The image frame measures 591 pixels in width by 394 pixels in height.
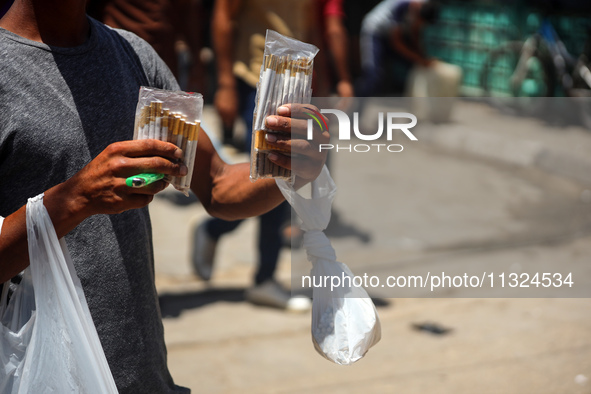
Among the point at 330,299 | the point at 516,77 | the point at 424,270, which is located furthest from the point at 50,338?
the point at 516,77

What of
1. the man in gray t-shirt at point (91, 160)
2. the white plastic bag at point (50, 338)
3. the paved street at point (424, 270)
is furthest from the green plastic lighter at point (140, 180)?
the paved street at point (424, 270)

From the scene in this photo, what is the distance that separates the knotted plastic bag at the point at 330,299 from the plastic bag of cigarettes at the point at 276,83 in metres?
0.16

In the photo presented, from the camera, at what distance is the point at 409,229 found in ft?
19.2

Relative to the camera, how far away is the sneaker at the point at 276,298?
4.29m

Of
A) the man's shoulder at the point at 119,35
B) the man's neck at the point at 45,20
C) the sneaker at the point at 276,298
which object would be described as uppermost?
the man's neck at the point at 45,20

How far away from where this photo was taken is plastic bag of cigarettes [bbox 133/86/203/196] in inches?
53.9

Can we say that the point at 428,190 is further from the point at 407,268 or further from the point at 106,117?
the point at 106,117

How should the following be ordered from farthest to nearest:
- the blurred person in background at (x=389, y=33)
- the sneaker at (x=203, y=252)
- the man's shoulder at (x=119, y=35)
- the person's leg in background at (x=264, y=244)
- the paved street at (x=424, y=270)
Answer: the blurred person in background at (x=389, y=33) → the sneaker at (x=203, y=252) → the person's leg in background at (x=264, y=244) → the paved street at (x=424, y=270) → the man's shoulder at (x=119, y=35)

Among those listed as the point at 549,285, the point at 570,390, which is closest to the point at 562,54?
the point at 570,390

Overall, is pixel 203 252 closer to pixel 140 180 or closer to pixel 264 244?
pixel 264 244

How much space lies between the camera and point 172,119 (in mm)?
1379

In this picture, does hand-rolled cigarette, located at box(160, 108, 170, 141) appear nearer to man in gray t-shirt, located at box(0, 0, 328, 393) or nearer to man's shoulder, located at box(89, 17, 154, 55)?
man in gray t-shirt, located at box(0, 0, 328, 393)

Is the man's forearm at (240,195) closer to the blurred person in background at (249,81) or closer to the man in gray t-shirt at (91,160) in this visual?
the man in gray t-shirt at (91,160)

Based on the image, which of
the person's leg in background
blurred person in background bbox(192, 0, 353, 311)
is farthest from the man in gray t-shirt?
the person's leg in background
